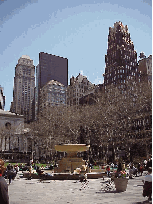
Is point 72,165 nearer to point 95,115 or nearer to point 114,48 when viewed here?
point 95,115

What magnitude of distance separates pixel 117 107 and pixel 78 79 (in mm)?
96188

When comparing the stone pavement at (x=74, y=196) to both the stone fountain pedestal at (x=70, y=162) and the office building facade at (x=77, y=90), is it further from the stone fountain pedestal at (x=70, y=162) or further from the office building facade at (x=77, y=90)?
the office building facade at (x=77, y=90)

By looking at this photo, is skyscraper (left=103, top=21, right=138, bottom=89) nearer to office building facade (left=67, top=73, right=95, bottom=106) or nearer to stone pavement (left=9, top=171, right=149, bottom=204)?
office building facade (left=67, top=73, right=95, bottom=106)

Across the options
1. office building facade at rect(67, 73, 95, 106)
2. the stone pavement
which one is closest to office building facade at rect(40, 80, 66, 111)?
office building facade at rect(67, 73, 95, 106)

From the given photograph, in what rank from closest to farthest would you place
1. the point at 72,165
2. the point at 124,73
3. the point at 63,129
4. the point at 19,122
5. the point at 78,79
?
the point at 72,165
the point at 63,129
the point at 19,122
the point at 124,73
the point at 78,79

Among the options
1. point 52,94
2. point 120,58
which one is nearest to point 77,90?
point 52,94

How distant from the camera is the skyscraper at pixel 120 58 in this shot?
95.2 m

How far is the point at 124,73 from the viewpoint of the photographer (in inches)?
3743

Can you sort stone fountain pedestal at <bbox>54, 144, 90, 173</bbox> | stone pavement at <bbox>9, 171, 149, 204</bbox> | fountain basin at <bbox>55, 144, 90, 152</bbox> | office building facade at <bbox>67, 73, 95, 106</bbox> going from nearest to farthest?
stone pavement at <bbox>9, 171, 149, 204</bbox> < stone fountain pedestal at <bbox>54, 144, 90, 173</bbox> < fountain basin at <bbox>55, 144, 90, 152</bbox> < office building facade at <bbox>67, 73, 95, 106</bbox>

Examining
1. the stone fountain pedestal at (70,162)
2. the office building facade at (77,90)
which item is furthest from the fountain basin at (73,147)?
the office building facade at (77,90)

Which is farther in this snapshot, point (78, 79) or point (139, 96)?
point (78, 79)

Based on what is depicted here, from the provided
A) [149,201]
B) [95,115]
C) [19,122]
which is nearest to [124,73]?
[19,122]

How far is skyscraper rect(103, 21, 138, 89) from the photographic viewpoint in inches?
3748

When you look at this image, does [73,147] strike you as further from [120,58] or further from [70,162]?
[120,58]
